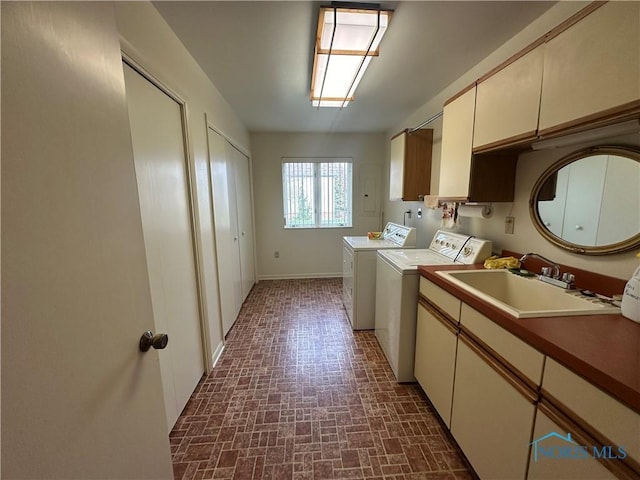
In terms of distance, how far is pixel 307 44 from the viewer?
5.39ft

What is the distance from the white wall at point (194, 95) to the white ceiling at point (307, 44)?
92 mm

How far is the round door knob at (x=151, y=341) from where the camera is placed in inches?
31.5

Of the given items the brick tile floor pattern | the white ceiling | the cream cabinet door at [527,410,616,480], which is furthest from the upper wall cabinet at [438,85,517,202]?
the brick tile floor pattern

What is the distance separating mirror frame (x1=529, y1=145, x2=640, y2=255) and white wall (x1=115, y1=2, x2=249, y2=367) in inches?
87.1

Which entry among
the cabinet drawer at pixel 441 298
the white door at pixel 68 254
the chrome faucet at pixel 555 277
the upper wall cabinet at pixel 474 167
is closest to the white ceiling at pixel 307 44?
the upper wall cabinet at pixel 474 167

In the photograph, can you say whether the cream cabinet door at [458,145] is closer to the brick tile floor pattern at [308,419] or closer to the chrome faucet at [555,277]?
the chrome faucet at [555,277]

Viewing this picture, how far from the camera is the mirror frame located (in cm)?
107

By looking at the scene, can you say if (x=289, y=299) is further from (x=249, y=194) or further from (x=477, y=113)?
(x=477, y=113)

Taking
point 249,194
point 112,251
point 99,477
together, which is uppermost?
point 249,194

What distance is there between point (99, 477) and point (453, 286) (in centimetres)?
148

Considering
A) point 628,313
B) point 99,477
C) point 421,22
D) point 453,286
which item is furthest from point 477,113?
point 99,477

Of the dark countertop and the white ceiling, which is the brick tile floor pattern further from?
the white ceiling

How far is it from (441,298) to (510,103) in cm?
109

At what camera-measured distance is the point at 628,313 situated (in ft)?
3.06
